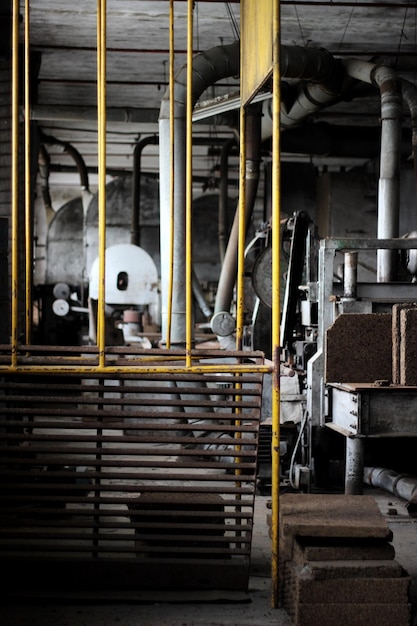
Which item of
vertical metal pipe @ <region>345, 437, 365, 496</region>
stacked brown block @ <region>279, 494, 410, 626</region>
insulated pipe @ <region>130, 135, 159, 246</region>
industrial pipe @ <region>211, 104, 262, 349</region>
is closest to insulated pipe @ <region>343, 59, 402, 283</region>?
industrial pipe @ <region>211, 104, 262, 349</region>

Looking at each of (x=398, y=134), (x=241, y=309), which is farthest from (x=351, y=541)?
(x=398, y=134)

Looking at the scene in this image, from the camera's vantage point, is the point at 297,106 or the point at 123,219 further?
the point at 123,219

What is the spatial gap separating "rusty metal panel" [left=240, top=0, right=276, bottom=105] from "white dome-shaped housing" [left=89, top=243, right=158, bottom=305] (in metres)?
7.54

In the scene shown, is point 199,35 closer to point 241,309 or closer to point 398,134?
point 398,134

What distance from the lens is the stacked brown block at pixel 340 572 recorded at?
3467 mm

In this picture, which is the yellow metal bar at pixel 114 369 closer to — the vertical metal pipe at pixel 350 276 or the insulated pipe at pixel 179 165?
the vertical metal pipe at pixel 350 276

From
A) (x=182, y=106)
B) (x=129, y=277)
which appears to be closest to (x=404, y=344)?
(x=182, y=106)

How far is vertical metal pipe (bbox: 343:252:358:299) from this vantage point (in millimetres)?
5652

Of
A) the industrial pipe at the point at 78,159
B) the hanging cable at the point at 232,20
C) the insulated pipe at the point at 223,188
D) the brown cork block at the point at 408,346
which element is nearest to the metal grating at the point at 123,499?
the brown cork block at the point at 408,346

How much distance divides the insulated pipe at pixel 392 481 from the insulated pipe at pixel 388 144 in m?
2.88

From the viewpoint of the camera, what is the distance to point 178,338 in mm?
7844

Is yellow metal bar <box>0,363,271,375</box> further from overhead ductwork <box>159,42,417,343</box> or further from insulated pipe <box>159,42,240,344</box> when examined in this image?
overhead ductwork <box>159,42,417,343</box>

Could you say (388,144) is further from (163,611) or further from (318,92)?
(163,611)

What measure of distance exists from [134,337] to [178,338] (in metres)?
3.54
